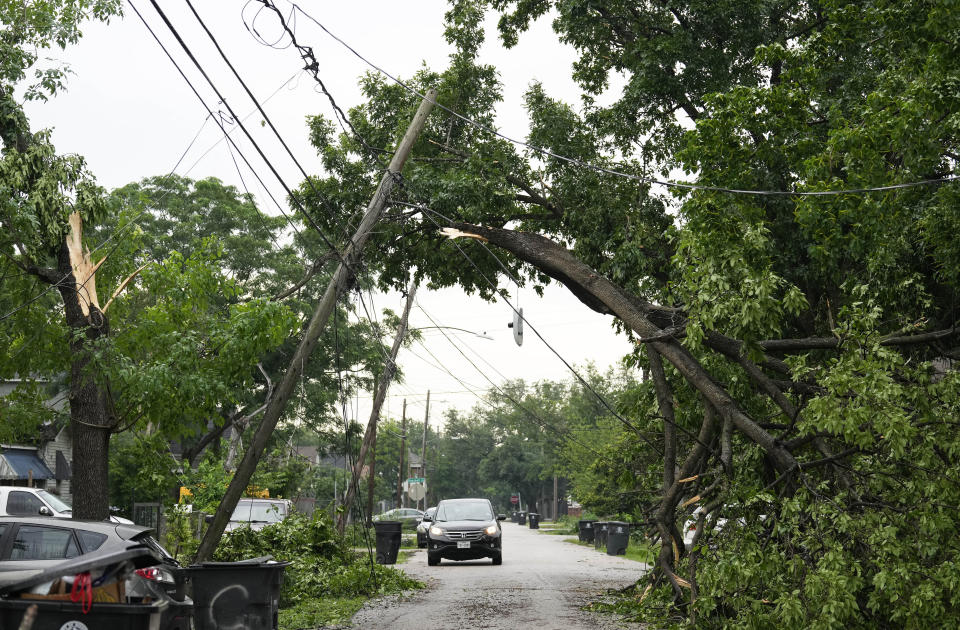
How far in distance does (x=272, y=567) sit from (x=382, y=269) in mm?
9598

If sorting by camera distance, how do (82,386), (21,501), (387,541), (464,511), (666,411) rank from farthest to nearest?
(464,511) < (387,541) < (21,501) < (666,411) < (82,386)

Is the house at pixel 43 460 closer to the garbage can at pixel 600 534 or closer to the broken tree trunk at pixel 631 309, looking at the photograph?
the garbage can at pixel 600 534

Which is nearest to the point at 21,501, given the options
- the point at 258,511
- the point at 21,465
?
the point at 258,511

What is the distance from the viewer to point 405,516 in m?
57.0

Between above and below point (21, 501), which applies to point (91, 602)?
below

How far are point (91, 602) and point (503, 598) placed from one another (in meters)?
9.66

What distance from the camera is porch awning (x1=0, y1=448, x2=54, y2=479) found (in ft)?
93.6

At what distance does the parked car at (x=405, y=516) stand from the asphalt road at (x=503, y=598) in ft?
92.0

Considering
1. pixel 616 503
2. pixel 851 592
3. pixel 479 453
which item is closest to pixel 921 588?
pixel 851 592

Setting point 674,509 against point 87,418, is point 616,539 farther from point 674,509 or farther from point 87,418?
point 87,418

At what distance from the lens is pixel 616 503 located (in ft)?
114

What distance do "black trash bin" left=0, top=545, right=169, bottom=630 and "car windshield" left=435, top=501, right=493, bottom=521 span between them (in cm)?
1739

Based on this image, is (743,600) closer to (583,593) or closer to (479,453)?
(583,593)

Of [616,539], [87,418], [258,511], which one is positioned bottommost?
[616,539]
